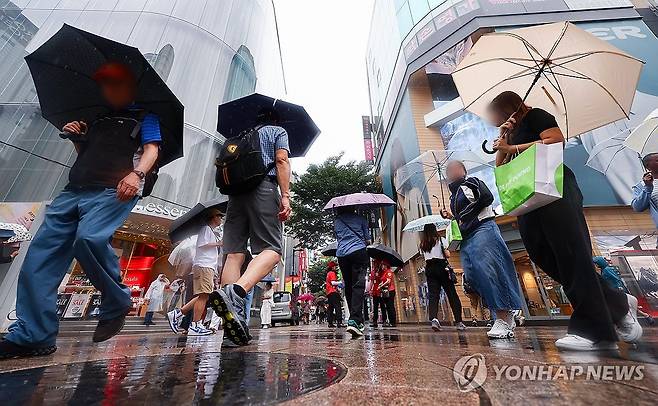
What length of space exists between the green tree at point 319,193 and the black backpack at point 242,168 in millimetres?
13458

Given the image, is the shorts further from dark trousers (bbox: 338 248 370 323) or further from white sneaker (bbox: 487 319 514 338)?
white sneaker (bbox: 487 319 514 338)

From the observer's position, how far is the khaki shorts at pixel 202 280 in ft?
14.4

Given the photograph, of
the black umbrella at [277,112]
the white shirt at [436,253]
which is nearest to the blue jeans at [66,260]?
the black umbrella at [277,112]

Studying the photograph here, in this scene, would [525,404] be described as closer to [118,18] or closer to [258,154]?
[258,154]

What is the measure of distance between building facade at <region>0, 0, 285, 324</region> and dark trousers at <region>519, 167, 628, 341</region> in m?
12.7

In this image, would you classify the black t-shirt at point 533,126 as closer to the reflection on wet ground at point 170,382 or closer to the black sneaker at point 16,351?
the reflection on wet ground at point 170,382

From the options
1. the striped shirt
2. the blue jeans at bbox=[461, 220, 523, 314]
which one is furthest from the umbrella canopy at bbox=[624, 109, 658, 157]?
the striped shirt

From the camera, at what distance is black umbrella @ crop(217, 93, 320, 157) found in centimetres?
301

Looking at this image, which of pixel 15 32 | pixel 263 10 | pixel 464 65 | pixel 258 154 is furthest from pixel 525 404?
pixel 263 10

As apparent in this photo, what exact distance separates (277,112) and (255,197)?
3.55ft

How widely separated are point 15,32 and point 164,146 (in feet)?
52.3

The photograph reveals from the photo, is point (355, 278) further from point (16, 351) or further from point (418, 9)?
point (418, 9)

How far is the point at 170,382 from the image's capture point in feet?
3.11

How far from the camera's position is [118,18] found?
47.6 feet
